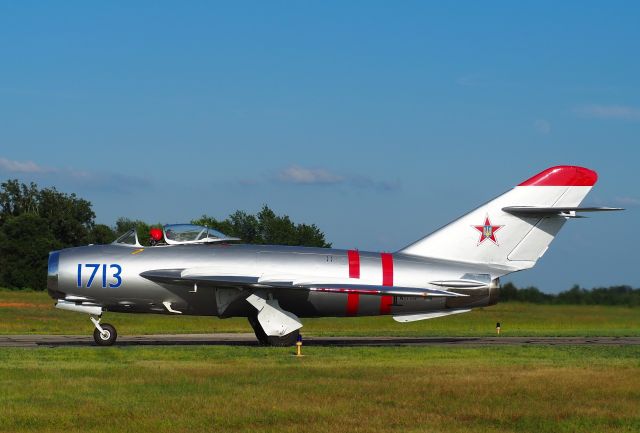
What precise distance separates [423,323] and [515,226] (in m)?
19.6

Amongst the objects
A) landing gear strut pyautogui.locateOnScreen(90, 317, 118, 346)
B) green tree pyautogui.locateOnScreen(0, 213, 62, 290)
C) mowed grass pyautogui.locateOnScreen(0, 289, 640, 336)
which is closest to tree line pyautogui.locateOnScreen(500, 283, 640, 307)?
mowed grass pyautogui.locateOnScreen(0, 289, 640, 336)

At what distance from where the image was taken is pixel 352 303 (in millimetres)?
27609

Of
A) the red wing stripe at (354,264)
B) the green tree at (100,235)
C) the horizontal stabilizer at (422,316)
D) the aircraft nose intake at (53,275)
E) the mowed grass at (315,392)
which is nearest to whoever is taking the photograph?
the mowed grass at (315,392)

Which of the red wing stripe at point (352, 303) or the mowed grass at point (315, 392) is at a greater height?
the red wing stripe at point (352, 303)

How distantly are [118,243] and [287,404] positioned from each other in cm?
1386

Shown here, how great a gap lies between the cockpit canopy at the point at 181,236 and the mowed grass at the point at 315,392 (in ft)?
13.9

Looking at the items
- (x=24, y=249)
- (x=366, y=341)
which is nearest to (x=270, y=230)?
(x=24, y=249)

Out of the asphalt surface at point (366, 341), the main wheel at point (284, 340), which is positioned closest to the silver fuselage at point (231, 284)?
the main wheel at point (284, 340)

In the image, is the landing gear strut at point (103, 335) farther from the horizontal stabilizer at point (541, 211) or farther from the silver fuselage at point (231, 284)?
the horizontal stabilizer at point (541, 211)

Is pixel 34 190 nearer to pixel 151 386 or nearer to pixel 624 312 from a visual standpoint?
pixel 624 312

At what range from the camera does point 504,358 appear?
23.4 meters

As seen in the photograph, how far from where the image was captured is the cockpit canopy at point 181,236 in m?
27.6

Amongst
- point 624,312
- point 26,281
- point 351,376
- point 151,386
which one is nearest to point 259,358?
point 351,376

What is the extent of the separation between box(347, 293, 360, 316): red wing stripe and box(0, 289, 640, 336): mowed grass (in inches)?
468
